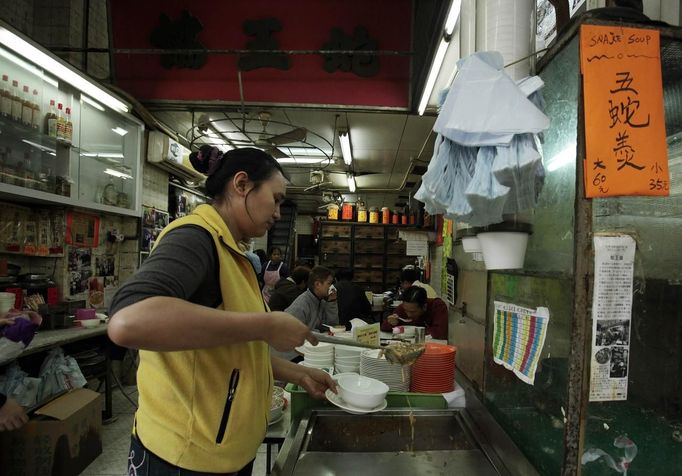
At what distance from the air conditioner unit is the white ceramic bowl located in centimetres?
419

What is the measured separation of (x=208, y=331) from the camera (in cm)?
91

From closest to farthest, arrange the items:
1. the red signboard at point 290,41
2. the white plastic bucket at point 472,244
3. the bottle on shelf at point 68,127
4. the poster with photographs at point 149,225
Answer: the white plastic bucket at point 472,244
the bottle on shelf at point 68,127
the red signboard at point 290,41
the poster with photographs at point 149,225

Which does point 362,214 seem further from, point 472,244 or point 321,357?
point 472,244

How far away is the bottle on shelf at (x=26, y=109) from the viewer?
326 centimetres

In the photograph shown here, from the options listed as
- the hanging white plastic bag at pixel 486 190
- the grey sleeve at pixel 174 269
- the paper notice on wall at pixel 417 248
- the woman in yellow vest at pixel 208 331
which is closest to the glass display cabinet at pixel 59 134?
the woman in yellow vest at pixel 208 331

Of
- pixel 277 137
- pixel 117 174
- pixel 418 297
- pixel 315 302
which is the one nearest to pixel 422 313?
pixel 418 297

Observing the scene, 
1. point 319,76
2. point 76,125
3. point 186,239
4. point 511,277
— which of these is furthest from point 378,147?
point 186,239

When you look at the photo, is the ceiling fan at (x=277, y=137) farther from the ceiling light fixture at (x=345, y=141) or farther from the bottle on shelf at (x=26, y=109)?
the bottle on shelf at (x=26, y=109)

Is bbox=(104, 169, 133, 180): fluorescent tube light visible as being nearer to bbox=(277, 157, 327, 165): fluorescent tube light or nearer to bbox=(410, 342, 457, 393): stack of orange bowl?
bbox=(277, 157, 327, 165): fluorescent tube light

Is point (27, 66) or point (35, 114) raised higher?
point (27, 66)

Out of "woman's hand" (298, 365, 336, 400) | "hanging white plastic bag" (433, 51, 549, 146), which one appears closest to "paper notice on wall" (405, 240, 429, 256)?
"woman's hand" (298, 365, 336, 400)

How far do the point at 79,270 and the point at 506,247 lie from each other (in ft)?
15.5

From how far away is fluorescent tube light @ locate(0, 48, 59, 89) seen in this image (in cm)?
301

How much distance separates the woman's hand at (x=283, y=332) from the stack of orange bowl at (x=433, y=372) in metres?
1.01
